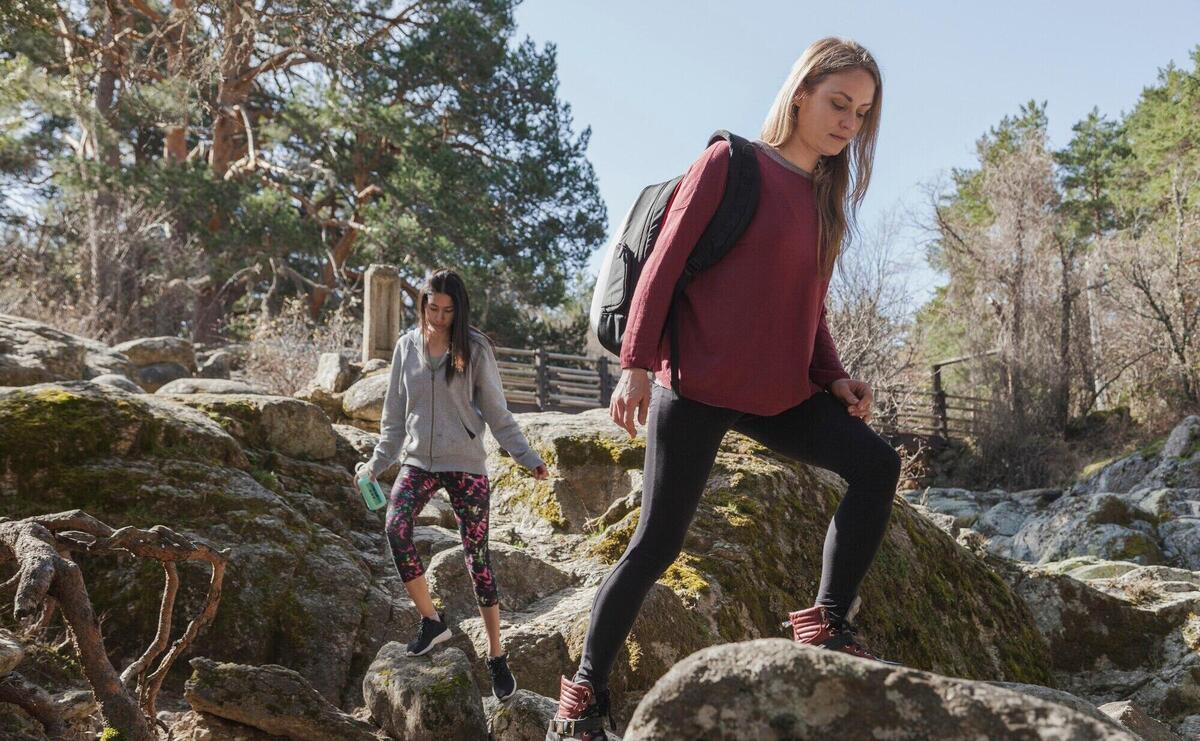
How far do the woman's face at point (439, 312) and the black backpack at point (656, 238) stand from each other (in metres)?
1.32

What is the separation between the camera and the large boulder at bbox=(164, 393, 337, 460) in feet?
17.4

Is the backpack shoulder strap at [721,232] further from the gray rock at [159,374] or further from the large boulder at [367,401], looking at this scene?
the gray rock at [159,374]

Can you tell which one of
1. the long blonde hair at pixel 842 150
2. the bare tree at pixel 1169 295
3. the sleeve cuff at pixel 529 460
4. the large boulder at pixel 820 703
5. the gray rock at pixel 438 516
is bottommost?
the gray rock at pixel 438 516

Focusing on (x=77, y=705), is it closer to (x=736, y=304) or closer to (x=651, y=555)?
(x=651, y=555)

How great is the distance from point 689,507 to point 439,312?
1.79 meters

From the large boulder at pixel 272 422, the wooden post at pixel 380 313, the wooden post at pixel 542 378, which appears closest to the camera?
the large boulder at pixel 272 422

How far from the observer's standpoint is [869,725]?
129cm

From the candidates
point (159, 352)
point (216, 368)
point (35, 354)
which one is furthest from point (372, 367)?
point (35, 354)

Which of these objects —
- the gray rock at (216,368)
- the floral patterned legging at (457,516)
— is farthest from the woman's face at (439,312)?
the gray rock at (216,368)

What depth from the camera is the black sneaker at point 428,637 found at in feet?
11.2

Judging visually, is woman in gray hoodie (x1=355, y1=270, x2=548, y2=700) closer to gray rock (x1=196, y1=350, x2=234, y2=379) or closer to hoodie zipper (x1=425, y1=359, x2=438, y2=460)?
hoodie zipper (x1=425, y1=359, x2=438, y2=460)

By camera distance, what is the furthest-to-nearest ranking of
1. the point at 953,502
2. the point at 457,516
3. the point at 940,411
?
the point at 940,411
the point at 953,502
the point at 457,516

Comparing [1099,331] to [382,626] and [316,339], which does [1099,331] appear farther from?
[382,626]

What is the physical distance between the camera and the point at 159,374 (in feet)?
43.5
